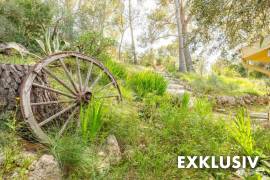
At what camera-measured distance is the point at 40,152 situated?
10.6 feet

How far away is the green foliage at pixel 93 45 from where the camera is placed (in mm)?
7719

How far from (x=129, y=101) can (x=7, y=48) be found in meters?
2.97

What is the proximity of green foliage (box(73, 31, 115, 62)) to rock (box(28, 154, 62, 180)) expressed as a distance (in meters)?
4.90

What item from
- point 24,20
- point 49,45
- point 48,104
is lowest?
point 48,104

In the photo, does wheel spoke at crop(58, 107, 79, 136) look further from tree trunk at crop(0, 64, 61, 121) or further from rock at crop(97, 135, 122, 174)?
rock at crop(97, 135, 122, 174)

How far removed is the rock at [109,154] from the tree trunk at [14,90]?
87 centimetres

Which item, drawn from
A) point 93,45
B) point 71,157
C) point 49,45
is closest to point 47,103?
point 71,157

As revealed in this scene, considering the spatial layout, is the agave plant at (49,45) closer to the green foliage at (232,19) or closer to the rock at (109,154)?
the green foliage at (232,19)

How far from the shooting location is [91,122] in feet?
11.5

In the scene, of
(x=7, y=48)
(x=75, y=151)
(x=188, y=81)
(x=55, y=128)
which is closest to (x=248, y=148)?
(x=75, y=151)

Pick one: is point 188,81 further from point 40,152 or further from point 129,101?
point 40,152

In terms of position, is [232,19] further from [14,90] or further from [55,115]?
[14,90]

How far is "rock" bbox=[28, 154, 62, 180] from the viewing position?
2882 mm

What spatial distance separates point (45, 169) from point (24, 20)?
243 inches
